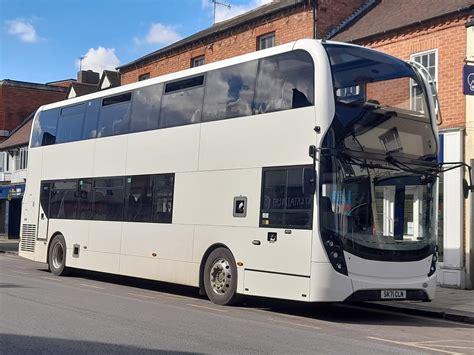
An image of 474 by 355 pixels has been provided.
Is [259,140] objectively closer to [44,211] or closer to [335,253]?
[335,253]

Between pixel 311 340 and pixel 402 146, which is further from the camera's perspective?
pixel 402 146

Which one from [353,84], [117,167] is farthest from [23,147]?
[353,84]

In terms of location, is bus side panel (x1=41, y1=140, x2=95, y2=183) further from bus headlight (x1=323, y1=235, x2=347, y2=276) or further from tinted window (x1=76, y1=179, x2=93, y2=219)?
bus headlight (x1=323, y1=235, x2=347, y2=276)

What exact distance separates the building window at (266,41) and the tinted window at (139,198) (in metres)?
9.19

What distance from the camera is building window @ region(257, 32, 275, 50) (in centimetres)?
2094

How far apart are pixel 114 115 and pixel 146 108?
1401 mm

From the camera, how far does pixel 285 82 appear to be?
10.6 metres

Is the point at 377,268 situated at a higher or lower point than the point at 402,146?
lower

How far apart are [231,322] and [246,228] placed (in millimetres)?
2137

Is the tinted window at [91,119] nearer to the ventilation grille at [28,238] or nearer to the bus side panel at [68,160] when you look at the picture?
the bus side panel at [68,160]

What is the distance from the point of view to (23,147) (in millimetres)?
37531

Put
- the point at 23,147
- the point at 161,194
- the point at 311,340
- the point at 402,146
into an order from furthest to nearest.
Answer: the point at 23,147 < the point at 161,194 < the point at 402,146 < the point at 311,340

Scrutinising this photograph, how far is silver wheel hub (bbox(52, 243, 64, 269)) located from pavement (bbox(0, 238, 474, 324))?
8.68 metres

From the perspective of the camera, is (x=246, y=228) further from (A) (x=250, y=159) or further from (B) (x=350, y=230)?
(B) (x=350, y=230)
